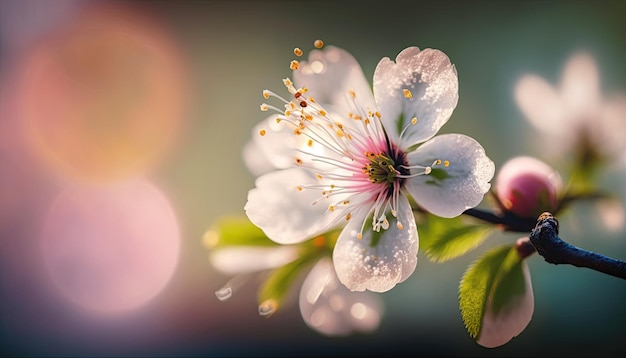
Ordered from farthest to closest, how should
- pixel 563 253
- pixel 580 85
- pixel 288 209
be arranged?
pixel 580 85
pixel 288 209
pixel 563 253

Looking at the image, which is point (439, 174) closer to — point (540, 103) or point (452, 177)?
point (452, 177)

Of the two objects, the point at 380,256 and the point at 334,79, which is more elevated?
the point at 334,79

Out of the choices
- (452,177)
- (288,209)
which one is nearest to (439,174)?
(452,177)

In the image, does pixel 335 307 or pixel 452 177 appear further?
pixel 335 307

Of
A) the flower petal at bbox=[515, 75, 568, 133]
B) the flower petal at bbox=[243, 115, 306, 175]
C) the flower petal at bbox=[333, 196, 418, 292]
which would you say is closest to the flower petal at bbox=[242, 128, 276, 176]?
the flower petal at bbox=[243, 115, 306, 175]

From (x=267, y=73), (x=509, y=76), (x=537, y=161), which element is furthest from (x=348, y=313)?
(x=267, y=73)

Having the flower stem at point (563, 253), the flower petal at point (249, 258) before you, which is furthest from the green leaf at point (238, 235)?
the flower stem at point (563, 253)

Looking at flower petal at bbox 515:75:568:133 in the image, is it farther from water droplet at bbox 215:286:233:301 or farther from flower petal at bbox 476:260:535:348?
water droplet at bbox 215:286:233:301
